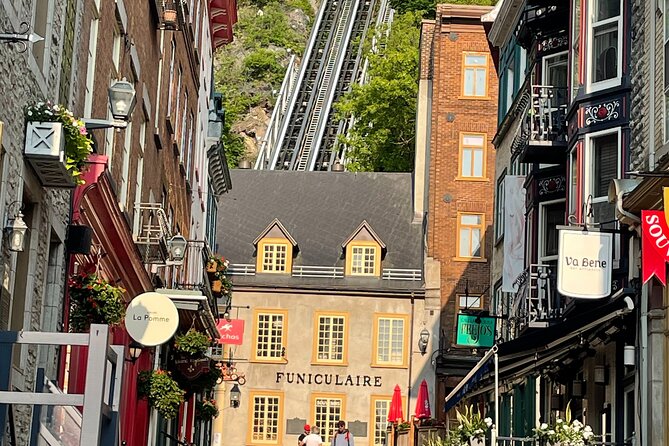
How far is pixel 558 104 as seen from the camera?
84.5ft

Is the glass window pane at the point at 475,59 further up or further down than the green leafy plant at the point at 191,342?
further up

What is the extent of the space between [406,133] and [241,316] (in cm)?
1807

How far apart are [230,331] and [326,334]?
9.39m

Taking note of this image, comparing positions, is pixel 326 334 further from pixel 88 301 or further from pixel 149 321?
pixel 88 301

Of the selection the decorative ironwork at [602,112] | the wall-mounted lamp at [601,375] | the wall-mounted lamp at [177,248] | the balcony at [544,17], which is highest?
the balcony at [544,17]

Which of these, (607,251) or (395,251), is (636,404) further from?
(395,251)

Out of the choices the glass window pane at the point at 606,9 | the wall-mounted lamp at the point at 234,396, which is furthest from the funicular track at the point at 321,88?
the glass window pane at the point at 606,9

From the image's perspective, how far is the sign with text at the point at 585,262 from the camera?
19250 millimetres

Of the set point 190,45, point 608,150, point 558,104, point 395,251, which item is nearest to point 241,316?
point 395,251

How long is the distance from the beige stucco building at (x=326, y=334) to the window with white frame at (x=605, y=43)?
1036 inches

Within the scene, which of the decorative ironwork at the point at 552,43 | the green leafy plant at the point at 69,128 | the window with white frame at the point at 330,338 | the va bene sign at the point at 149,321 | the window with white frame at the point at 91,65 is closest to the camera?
the green leafy plant at the point at 69,128

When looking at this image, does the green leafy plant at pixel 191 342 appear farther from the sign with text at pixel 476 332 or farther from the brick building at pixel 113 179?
the sign with text at pixel 476 332

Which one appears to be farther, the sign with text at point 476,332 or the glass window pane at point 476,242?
the glass window pane at point 476,242

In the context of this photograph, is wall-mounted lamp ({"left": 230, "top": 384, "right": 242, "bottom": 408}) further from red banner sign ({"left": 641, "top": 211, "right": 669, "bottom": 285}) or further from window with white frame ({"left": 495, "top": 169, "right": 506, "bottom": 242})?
red banner sign ({"left": 641, "top": 211, "right": 669, "bottom": 285})
